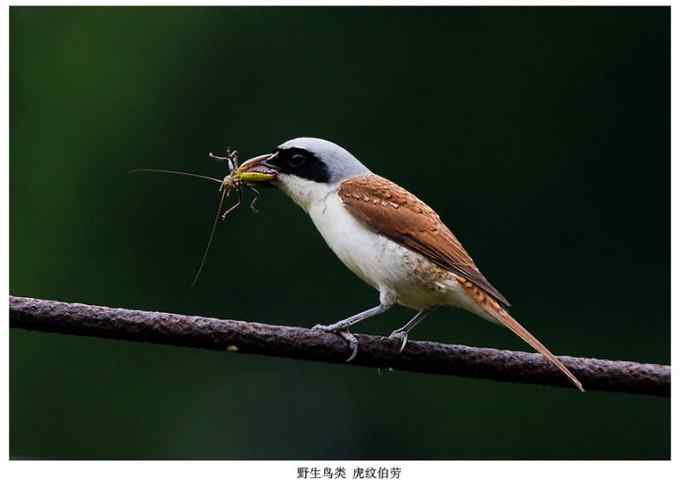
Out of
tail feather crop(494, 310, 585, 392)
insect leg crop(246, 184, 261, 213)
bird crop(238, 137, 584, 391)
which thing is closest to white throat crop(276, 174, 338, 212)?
bird crop(238, 137, 584, 391)

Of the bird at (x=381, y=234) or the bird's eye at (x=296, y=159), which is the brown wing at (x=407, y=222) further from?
the bird's eye at (x=296, y=159)

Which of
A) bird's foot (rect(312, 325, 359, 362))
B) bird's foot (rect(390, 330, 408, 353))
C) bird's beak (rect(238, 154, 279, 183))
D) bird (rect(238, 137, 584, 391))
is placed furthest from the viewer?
bird's beak (rect(238, 154, 279, 183))

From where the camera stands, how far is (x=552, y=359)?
11.8 ft

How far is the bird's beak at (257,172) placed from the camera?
487 centimetres

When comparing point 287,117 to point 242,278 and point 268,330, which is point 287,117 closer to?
point 242,278

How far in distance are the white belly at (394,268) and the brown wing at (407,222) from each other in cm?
3

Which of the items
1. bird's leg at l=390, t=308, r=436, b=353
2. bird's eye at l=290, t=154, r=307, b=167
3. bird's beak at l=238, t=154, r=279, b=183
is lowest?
bird's leg at l=390, t=308, r=436, b=353

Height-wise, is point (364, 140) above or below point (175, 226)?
above

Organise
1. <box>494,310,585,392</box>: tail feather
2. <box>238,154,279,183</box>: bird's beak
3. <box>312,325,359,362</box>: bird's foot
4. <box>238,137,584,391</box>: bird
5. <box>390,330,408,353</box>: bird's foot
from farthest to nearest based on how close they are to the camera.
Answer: <box>238,154,279,183</box>: bird's beak
<box>238,137,584,391</box>: bird
<box>390,330,408,353</box>: bird's foot
<box>312,325,359,362</box>: bird's foot
<box>494,310,585,392</box>: tail feather

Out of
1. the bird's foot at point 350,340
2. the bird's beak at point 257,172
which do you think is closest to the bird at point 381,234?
the bird's beak at point 257,172

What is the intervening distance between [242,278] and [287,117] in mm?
1424

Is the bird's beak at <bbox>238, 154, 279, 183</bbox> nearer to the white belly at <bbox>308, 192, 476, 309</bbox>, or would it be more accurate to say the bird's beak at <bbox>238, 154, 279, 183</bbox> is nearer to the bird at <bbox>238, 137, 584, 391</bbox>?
the bird at <bbox>238, 137, 584, 391</bbox>

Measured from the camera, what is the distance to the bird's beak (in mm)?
4867

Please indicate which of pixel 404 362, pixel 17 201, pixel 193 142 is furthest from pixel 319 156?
pixel 17 201
